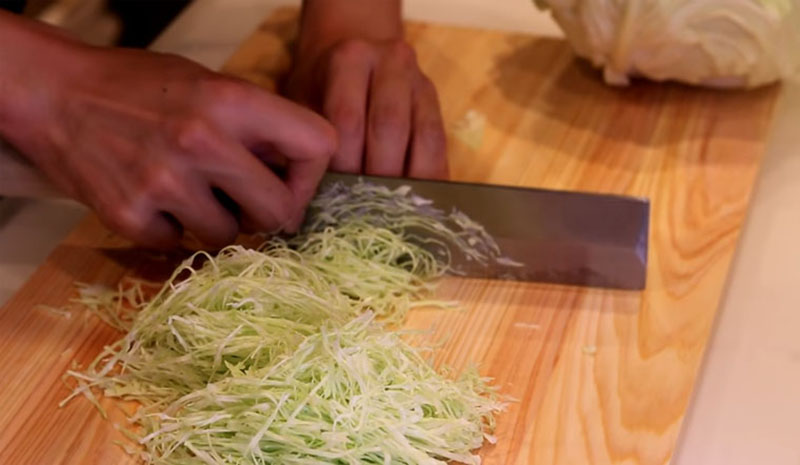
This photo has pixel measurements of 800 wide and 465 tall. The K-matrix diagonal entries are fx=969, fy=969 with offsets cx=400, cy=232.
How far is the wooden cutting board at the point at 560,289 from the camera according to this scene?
94cm

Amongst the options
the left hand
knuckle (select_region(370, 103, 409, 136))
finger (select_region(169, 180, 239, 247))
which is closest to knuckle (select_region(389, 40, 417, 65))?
the left hand

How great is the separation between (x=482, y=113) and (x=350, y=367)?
2.01ft

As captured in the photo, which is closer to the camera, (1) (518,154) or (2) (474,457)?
(2) (474,457)

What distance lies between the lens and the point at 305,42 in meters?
1.41

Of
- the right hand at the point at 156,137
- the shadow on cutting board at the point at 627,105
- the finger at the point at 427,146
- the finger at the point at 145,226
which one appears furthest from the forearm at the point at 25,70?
the shadow on cutting board at the point at 627,105

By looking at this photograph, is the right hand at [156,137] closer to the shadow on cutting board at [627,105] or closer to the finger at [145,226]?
the finger at [145,226]

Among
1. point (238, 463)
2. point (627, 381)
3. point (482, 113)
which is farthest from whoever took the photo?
point (482, 113)

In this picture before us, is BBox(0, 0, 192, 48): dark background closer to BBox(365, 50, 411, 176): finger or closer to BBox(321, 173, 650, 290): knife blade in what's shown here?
BBox(365, 50, 411, 176): finger

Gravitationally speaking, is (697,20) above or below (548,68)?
above

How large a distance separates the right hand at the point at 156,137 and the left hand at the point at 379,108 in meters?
0.12

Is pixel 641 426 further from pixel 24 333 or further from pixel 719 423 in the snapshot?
pixel 24 333

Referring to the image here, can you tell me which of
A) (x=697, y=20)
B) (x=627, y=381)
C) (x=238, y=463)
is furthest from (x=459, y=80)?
(x=238, y=463)

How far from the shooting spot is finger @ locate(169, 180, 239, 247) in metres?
1.04

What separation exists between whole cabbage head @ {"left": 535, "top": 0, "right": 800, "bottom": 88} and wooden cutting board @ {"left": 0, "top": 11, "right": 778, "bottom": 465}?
0.05m
